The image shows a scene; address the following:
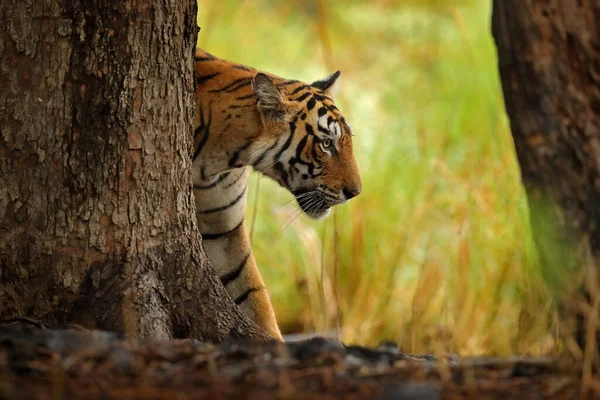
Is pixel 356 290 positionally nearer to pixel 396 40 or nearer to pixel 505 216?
pixel 505 216

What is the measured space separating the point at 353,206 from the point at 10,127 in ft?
11.0

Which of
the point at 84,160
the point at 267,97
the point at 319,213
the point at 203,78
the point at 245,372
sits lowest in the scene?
the point at 245,372

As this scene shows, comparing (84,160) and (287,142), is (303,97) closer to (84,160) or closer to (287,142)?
(287,142)

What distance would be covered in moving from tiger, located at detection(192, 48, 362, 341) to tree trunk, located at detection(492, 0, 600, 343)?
1.22 meters

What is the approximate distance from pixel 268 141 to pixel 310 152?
182 millimetres

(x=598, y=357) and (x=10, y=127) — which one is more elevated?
(x=10, y=127)

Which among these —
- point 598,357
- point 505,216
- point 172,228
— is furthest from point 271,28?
point 598,357

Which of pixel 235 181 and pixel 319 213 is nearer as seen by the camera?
pixel 319 213

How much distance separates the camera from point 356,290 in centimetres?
581

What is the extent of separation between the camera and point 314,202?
3.88 meters

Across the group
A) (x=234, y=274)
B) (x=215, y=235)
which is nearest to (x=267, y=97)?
(x=215, y=235)

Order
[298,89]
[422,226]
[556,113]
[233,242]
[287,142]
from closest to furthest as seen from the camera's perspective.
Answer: [556,113]
[287,142]
[298,89]
[233,242]
[422,226]

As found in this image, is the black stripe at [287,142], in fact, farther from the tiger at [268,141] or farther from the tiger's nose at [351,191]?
the tiger's nose at [351,191]

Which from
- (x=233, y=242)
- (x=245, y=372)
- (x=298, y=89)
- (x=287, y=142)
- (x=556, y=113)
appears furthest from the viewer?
(x=233, y=242)
